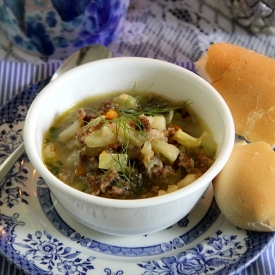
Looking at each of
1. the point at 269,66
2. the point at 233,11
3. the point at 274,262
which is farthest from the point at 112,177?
the point at 233,11

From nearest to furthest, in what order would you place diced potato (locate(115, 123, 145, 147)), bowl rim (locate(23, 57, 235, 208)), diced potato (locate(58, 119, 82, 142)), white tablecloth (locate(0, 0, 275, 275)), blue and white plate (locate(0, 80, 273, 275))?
bowl rim (locate(23, 57, 235, 208)), blue and white plate (locate(0, 80, 273, 275)), diced potato (locate(115, 123, 145, 147)), diced potato (locate(58, 119, 82, 142)), white tablecloth (locate(0, 0, 275, 275))

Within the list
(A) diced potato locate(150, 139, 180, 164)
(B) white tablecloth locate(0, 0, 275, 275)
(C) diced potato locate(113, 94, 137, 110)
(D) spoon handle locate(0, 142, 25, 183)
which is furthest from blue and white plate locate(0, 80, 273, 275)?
(B) white tablecloth locate(0, 0, 275, 275)

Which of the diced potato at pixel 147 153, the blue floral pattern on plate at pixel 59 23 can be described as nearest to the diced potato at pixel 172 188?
the diced potato at pixel 147 153

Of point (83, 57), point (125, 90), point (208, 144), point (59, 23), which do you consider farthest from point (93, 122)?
point (59, 23)

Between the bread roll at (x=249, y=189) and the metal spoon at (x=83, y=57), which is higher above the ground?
the bread roll at (x=249, y=189)

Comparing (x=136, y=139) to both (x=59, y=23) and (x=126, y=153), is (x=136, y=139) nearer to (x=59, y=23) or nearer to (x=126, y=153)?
(x=126, y=153)

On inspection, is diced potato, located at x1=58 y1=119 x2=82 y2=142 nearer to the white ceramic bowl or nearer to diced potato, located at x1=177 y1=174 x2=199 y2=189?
the white ceramic bowl

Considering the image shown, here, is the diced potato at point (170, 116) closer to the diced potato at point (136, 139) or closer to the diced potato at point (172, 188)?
the diced potato at point (136, 139)
